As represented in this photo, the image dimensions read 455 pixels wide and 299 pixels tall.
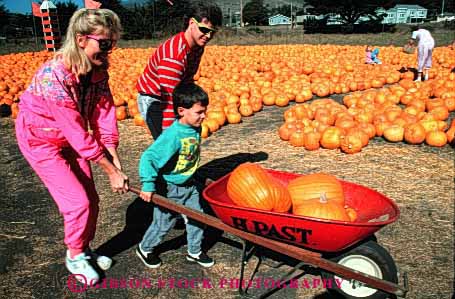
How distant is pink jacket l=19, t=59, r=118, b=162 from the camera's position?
2.48m

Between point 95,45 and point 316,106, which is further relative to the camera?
point 316,106

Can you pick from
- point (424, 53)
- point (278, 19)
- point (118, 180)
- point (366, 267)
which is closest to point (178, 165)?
point (118, 180)

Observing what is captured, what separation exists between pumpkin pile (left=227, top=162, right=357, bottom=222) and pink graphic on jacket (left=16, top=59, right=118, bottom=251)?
108 cm

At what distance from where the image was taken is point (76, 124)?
253 centimetres

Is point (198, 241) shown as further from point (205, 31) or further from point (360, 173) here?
point (360, 173)

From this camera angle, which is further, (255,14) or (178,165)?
(255,14)

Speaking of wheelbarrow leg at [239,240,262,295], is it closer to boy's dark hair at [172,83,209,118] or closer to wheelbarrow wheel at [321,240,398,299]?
wheelbarrow wheel at [321,240,398,299]

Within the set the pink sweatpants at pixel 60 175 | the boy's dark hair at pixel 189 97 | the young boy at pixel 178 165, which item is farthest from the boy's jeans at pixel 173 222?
the boy's dark hair at pixel 189 97

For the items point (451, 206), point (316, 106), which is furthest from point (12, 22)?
point (451, 206)

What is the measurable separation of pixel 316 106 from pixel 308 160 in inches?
82.5

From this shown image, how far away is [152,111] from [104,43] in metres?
1.19

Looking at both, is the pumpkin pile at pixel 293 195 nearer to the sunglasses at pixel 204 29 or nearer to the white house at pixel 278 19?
the sunglasses at pixel 204 29

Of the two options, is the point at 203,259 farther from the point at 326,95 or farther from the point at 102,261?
the point at 326,95

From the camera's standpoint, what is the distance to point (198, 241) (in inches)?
129
